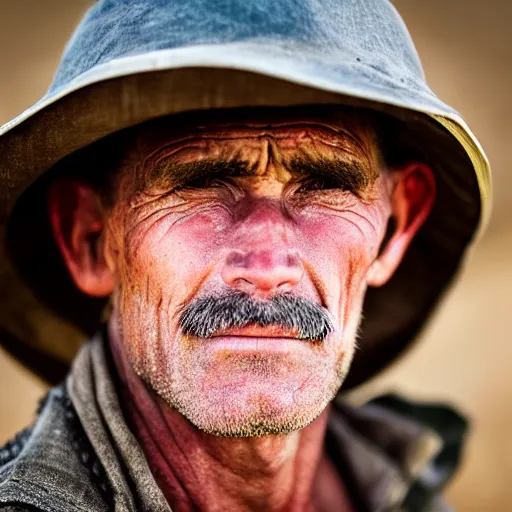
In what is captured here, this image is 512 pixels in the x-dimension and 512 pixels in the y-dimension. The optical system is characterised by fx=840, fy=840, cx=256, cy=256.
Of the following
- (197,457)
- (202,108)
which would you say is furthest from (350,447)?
(202,108)

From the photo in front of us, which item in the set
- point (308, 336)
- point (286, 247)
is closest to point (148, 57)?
point (286, 247)

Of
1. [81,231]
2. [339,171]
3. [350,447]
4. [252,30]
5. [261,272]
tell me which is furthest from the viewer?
[350,447]

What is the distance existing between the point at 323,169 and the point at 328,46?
0.34 m

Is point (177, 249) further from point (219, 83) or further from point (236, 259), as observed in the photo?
point (219, 83)

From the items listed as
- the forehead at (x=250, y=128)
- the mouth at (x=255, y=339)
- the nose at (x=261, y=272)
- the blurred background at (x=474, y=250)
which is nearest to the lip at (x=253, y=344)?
the mouth at (x=255, y=339)

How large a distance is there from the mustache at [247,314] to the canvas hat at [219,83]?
43 centimetres

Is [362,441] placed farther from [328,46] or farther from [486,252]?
[486,252]

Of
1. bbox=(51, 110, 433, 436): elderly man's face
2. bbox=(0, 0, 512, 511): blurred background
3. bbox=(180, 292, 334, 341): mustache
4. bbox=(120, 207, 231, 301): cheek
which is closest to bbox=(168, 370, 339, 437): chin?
bbox=(51, 110, 433, 436): elderly man's face

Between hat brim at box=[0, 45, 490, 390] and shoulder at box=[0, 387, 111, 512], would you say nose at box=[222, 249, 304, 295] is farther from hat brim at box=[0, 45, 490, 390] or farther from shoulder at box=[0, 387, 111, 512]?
shoulder at box=[0, 387, 111, 512]

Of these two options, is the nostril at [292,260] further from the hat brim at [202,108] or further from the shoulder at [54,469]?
the shoulder at [54,469]

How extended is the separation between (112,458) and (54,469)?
0.14 meters

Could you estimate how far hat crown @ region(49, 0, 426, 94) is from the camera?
1764 millimetres

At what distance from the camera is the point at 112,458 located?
1925 millimetres

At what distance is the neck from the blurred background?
3.12 metres
